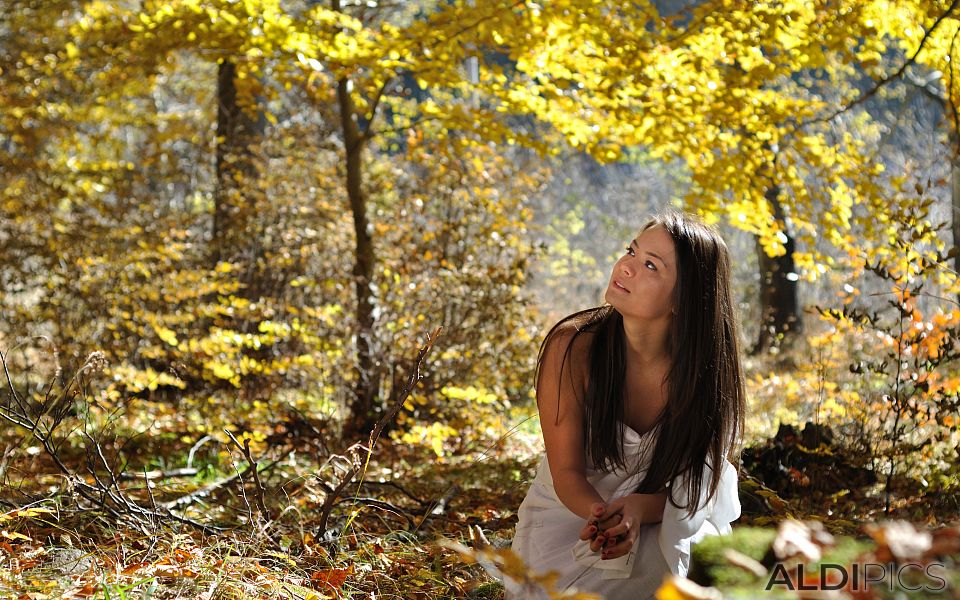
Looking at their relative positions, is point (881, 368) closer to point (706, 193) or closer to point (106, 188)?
point (706, 193)

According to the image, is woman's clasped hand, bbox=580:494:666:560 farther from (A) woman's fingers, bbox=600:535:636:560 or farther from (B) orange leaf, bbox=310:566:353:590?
(B) orange leaf, bbox=310:566:353:590

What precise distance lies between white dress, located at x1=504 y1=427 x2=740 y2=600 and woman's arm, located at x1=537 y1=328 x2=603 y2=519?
0.11m

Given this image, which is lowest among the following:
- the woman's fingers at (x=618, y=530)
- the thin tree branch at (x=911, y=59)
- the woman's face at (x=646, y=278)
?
the woman's fingers at (x=618, y=530)

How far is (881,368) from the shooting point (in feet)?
11.8

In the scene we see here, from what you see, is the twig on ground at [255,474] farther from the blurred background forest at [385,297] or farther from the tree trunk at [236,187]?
the tree trunk at [236,187]

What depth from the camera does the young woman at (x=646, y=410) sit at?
Result: 2328 mm

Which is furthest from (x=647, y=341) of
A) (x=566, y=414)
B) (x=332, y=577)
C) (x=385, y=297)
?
(x=385, y=297)

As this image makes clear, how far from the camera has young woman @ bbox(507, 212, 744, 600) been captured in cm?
233

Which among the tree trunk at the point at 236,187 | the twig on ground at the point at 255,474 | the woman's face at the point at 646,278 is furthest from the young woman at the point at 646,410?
the tree trunk at the point at 236,187

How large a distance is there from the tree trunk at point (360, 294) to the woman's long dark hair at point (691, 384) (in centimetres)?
308

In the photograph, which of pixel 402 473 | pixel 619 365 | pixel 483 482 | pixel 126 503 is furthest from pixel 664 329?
pixel 402 473

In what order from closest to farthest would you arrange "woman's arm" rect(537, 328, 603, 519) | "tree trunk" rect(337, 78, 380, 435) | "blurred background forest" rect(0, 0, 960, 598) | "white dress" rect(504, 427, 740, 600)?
"white dress" rect(504, 427, 740, 600) → "woman's arm" rect(537, 328, 603, 519) → "blurred background forest" rect(0, 0, 960, 598) → "tree trunk" rect(337, 78, 380, 435)

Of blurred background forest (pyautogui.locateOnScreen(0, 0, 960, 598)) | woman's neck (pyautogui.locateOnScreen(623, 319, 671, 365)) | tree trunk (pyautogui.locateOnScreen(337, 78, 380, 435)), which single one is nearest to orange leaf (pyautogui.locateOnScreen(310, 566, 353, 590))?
blurred background forest (pyautogui.locateOnScreen(0, 0, 960, 598))

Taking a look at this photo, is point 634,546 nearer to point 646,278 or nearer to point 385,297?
point 646,278
